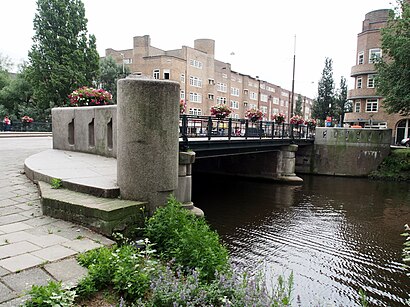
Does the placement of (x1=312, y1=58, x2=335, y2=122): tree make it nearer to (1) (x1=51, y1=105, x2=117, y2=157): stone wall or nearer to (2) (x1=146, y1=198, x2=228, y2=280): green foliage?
(1) (x1=51, y1=105, x2=117, y2=157): stone wall

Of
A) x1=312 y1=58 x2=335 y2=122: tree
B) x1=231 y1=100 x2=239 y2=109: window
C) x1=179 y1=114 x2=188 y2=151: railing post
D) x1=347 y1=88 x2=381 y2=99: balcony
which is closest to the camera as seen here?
x1=179 y1=114 x2=188 y2=151: railing post

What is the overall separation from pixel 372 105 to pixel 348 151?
2073cm

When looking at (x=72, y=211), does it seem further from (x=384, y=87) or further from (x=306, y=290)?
(x=384, y=87)

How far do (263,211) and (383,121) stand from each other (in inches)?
1361

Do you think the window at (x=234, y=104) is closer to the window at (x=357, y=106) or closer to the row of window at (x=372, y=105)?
the window at (x=357, y=106)

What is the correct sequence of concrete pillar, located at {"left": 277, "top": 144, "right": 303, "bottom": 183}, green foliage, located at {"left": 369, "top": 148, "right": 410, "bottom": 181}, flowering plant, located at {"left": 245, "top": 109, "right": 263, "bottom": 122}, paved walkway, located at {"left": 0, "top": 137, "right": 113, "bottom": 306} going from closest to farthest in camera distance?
paved walkway, located at {"left": 0, "top": 137, "right": 113, "bottom": 306} → flowering plant, located at {"left": 245, "top": 109, "right": 263, "bottom": 122} → concrete pillar, located at {"left": 277, "top": 144, "right": 303, "bottom": 183} → green foliage, located at {"left": 369, "top": 148, "right": 410, "bottom": 181}

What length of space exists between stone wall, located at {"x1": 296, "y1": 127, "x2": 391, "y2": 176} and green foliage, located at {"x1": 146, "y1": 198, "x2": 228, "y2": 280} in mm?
23306

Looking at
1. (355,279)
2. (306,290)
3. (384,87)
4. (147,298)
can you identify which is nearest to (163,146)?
(147,298)

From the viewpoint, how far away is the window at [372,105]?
139 feet

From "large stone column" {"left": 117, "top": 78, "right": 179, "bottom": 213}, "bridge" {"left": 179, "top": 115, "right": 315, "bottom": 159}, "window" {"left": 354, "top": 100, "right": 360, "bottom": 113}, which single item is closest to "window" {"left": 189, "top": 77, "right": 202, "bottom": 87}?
"window" {"left": 354, "top": 100, "right": 360, "bottom": 113}

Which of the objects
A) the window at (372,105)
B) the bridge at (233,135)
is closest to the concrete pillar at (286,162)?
the bridge at (233,135)

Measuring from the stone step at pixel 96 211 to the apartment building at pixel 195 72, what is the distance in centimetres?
3831

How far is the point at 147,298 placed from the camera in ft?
11.0

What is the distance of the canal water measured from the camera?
7281 mm
